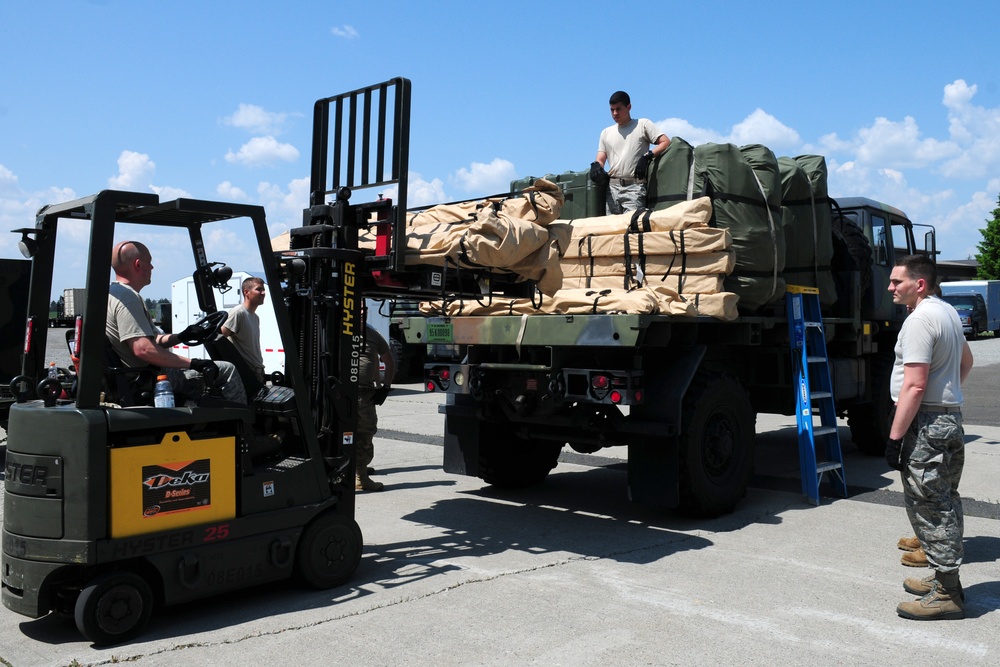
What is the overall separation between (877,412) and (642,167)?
4.46 meters

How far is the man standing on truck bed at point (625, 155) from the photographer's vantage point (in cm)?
775

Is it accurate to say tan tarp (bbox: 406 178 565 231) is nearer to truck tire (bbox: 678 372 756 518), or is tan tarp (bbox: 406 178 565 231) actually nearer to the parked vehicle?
truck tire (bbox: 678 372 756 518)

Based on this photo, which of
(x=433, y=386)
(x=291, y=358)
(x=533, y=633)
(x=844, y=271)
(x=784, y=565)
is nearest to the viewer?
(x=533, y=633)

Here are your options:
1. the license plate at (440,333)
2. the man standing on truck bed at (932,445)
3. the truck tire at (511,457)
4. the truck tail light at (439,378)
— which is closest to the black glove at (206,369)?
the license plate at (440,333)

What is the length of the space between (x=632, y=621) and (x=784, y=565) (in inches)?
63.1

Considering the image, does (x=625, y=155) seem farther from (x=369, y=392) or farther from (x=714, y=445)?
(x=369, y=392)

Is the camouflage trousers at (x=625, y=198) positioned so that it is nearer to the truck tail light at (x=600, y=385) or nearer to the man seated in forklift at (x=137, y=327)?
the truck tail light at (x=600, y=385)

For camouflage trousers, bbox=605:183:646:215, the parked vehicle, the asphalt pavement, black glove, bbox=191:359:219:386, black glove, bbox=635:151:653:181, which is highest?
the parked vehicle

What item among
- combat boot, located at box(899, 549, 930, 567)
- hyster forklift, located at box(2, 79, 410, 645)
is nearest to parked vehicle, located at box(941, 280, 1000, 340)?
combat boot, located at box(899, 549, 930, 567)

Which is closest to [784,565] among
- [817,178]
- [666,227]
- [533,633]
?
[533,633]

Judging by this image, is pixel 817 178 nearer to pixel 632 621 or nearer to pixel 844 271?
pixel 844 271

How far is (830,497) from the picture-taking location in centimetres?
807

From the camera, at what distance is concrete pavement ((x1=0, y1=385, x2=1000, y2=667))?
4.29 meters

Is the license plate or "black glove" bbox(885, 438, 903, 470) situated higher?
the license plate
